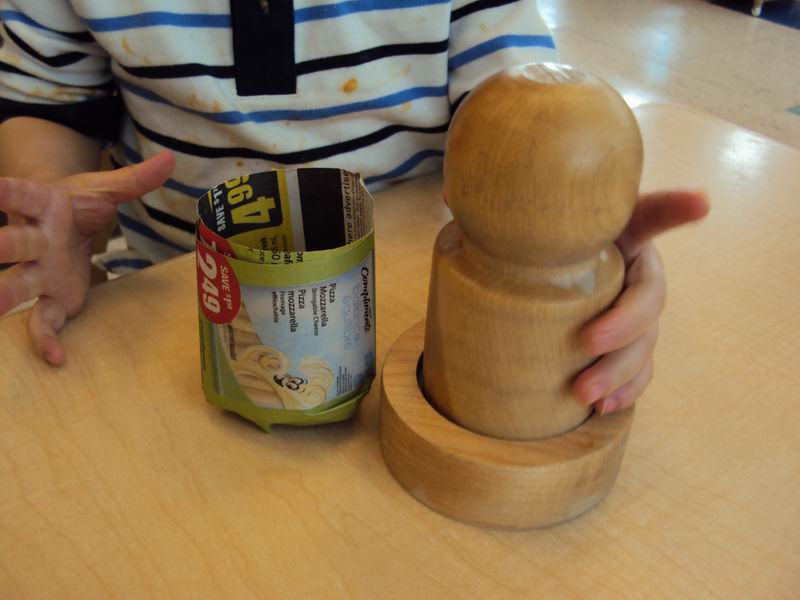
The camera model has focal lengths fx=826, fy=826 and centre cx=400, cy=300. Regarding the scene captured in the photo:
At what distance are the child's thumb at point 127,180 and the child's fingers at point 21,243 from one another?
0.05 m

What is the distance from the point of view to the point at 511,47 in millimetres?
730

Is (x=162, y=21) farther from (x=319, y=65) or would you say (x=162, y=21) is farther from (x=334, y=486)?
(x=334, y=486)

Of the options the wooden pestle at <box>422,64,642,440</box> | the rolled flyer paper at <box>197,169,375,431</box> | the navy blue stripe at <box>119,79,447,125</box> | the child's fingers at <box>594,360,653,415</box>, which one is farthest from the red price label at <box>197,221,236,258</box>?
the navy blue stripe at <box>119,79,447,125</box>

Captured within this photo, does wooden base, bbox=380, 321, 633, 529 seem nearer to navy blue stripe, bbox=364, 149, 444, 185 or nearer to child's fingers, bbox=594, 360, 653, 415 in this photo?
child's fingers, bbox=594, 360, 653, 415

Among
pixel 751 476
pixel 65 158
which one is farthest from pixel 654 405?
pixel 65 158

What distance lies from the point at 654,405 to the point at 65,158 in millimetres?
550

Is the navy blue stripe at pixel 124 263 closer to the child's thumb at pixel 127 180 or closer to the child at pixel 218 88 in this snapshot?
the child at pixel 218 88

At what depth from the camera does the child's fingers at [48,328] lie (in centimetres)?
52

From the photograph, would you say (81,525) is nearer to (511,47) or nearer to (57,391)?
(57,391)

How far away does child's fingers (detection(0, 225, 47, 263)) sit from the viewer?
0.56 m

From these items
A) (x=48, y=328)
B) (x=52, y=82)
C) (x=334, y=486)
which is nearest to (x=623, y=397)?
(x=334, y=486)

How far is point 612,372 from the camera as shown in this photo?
42 centimetres

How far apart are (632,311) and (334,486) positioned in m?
0.18

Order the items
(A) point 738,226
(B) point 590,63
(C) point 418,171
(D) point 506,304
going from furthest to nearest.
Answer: (B) point 590,63 < (C) point 418,171 < (A) point 738,226 < (D) point 506,304
